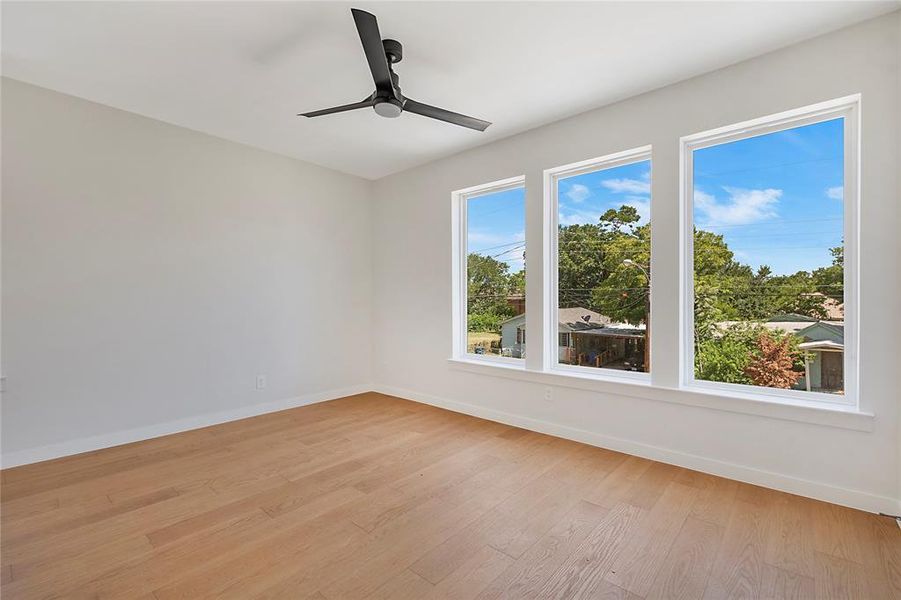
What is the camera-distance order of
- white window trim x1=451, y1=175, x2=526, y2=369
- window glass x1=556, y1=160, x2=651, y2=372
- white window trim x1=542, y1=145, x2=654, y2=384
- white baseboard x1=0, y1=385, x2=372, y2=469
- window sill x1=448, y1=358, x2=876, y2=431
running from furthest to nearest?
white window trim x1=451, y1=175, x2=526, y2=369 → white window trim x1=542, y1=145, x2=654, y2=384 → window glass x1=556, y1=160, x2=651, y2=372 → white baseboard x1=0, y1=385, x2=372, y2=469 → window sill x1=448, y1=358, x2=876, y2=431

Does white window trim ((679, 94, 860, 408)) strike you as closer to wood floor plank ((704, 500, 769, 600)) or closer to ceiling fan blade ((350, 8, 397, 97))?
wood floor plank ((704, 500, 769, 600))

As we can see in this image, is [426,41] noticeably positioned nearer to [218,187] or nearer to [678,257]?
[678,257]

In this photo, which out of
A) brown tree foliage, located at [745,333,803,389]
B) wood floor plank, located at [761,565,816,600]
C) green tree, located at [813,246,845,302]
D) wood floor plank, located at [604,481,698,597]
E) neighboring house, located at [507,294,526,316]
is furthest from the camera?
neighboring house, located at [507,294,526,316]

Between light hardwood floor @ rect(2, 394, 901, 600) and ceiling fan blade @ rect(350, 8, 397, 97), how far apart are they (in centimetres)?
245

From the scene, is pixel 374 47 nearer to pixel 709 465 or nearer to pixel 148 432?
pixel 709 465

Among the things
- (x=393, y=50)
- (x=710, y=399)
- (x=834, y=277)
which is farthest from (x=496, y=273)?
(x=834, y=277)

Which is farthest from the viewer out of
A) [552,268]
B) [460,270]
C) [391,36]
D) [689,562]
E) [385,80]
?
[460,270]

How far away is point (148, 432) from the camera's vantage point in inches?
135

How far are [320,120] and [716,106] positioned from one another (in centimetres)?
307

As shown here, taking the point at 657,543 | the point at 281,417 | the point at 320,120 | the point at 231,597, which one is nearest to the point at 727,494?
the point at 657,543

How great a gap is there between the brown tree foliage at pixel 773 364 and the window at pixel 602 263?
0.68 meters

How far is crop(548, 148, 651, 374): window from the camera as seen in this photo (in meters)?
3.19

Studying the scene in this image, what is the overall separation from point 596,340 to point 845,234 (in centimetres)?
170

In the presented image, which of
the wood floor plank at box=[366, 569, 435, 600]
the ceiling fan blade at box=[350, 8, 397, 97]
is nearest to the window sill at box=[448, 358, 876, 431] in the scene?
the wood floor plank at box=[366, 569, 435, 600]
